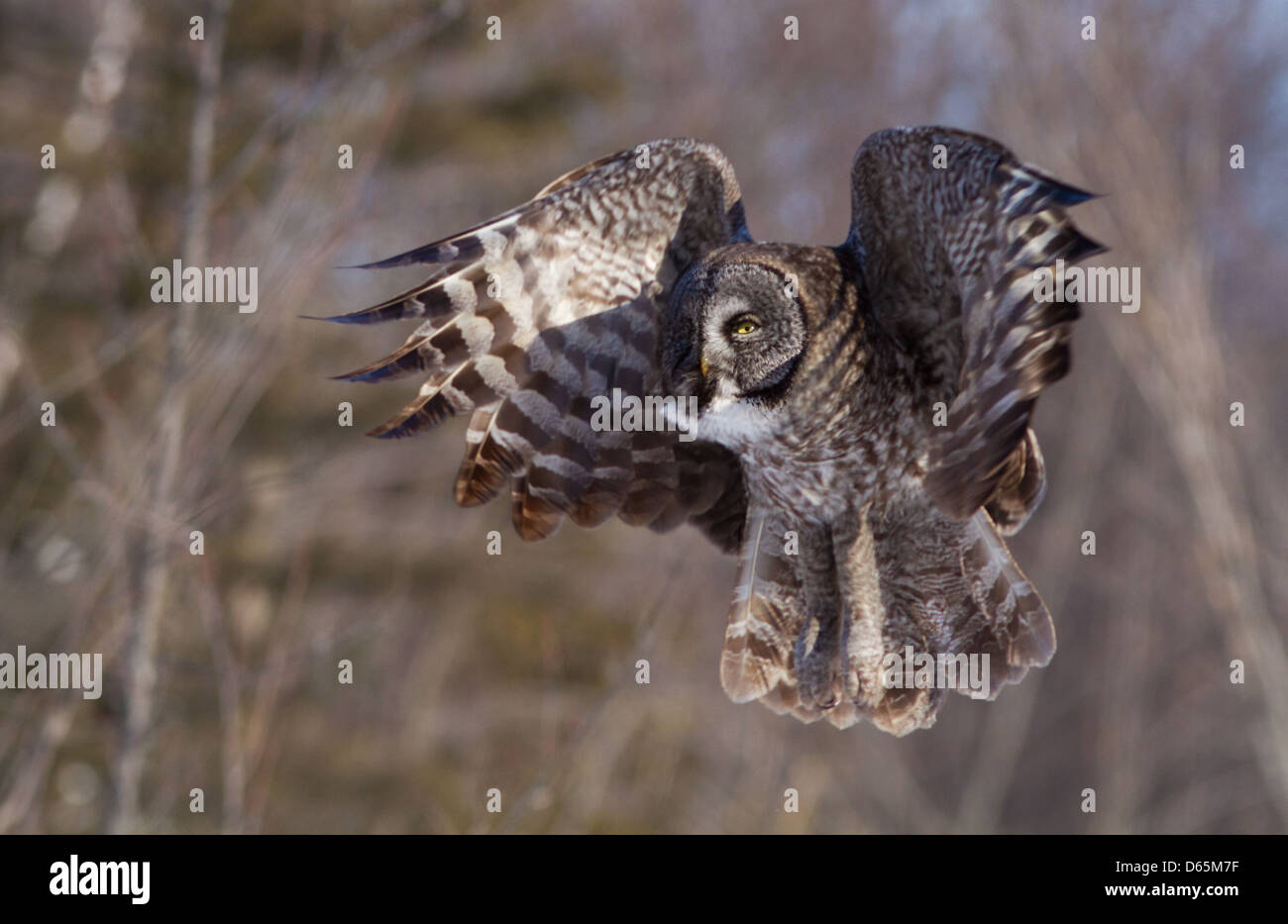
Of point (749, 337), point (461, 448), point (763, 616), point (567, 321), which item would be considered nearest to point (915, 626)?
point (763, 616)

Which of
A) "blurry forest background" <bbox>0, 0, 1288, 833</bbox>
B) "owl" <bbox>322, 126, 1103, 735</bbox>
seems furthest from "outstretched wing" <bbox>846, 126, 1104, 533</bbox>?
"blurry forest background" <bbox>0, 0, 1288, 833</bbox>

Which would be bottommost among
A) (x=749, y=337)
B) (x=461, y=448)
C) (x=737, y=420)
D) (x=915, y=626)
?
(x=915, y=626)

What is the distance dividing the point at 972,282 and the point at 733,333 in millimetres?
668

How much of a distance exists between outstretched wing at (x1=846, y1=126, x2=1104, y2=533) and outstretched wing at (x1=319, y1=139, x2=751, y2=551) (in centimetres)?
49

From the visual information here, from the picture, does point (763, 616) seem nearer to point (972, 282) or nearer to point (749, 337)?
point (749, 337)

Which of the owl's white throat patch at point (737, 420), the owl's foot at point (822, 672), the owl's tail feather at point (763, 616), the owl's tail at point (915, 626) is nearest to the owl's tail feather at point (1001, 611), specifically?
the owl's tail at point (915, 626)

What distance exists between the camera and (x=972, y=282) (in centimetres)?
330

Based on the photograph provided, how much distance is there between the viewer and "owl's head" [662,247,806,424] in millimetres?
3576

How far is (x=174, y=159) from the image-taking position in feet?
30.5

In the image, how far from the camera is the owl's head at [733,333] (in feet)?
11.7

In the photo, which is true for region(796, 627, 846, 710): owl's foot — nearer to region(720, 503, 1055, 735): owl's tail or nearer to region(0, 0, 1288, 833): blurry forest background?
region(720, 503, 1055, 735): owl's tail

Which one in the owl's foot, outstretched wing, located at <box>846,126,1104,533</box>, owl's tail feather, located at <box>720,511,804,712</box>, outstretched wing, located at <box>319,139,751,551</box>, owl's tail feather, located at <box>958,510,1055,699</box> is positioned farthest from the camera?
owl's tail feather, located at <box>720,511,804,712</box>

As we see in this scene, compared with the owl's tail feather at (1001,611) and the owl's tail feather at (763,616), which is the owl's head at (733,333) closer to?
the owl's tail feather at (763,616)
